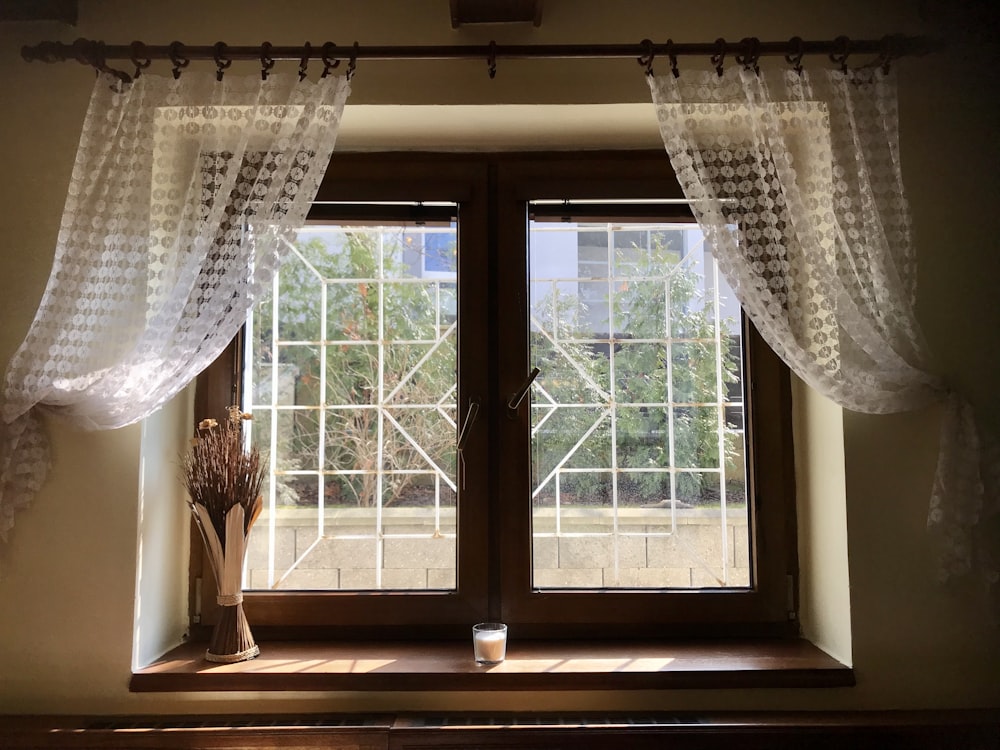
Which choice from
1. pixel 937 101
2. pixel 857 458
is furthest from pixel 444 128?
pixel 857 458

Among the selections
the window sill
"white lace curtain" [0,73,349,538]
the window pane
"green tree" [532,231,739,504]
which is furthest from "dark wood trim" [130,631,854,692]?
"white lace curtain" [0,73,349,538]

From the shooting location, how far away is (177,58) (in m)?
1.39

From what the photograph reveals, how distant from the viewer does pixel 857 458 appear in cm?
145

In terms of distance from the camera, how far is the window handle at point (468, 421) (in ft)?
5.40

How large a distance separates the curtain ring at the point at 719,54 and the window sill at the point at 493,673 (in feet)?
4.13

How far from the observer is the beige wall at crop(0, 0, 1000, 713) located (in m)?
1.40

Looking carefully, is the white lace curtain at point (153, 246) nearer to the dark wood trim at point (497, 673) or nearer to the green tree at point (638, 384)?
the dark wood trim at point (497, 673)

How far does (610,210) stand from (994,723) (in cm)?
139

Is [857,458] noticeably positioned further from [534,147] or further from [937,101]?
[534,147]

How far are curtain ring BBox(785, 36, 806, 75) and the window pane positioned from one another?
1.45 feet

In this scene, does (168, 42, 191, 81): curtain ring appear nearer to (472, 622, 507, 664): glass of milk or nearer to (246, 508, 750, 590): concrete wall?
(246, 508, 750, 590): concrete wall

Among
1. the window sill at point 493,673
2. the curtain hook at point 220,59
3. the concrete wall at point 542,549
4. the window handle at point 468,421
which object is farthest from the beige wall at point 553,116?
the window handle at point 468,421

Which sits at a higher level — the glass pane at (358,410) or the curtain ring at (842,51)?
the curtain ring at (842,51)

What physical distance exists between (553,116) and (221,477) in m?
1.11
